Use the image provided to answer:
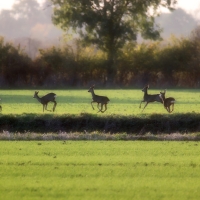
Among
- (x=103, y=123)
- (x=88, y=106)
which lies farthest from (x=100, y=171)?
(x=88, y=106)

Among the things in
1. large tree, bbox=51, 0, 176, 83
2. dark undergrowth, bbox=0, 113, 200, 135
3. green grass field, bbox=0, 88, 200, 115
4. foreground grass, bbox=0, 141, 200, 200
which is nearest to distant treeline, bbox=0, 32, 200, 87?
large tree, bbox=51, 0, 176, 83

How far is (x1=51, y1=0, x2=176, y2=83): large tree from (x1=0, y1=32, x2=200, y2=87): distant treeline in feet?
8.17

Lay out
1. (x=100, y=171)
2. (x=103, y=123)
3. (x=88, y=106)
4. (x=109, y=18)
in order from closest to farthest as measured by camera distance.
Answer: (x=100, y=171), (x=103, y=123), (x=88, y=106), (x=109, y=18)

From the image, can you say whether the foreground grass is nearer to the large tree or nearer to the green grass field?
the green grass field

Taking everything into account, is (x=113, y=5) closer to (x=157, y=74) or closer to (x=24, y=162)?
(x=157, y=74)

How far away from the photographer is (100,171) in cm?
1327

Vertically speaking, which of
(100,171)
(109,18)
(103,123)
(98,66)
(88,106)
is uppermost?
(109,18)

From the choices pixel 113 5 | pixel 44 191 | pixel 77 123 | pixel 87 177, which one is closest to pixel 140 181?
pixel 87 177

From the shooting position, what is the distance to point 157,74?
229 feet

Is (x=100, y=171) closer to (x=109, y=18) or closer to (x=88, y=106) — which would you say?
(x=88, y=106)

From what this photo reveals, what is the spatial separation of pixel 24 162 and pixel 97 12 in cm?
5282

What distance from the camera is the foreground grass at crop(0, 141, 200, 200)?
11.1 meters

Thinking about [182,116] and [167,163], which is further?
[182,116]

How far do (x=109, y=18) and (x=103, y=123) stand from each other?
41.8 m
